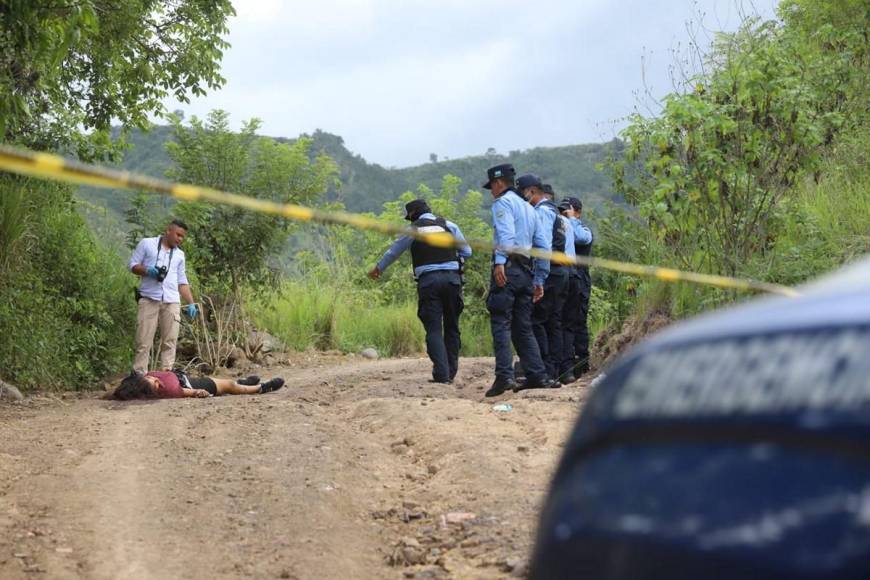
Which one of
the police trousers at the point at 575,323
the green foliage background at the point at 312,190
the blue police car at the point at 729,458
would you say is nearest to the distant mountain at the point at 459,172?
the green foliage background at the point at 312,190

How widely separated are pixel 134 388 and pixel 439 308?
303cm

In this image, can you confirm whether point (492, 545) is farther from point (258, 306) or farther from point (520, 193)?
point (258, 306)

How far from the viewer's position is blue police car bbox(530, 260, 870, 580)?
0.79 metres

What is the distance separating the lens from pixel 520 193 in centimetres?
1105

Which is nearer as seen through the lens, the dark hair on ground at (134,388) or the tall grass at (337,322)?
the dark hair on ground at (134,388)

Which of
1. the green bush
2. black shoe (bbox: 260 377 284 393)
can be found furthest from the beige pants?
black shoe (bbox: 260 377 284 393)

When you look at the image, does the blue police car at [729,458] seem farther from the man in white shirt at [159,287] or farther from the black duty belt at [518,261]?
the man in white shirt at [159,287]

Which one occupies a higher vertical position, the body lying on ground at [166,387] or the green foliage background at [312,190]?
the green foliage background at [312,190]

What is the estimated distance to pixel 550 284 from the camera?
11891 millimetres

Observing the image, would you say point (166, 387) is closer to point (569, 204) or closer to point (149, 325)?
point (149, 325)

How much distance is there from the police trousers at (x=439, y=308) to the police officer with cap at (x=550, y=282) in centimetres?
90

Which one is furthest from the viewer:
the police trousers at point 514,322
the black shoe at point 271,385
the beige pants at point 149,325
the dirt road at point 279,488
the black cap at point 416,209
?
the beige pants at point 149,325

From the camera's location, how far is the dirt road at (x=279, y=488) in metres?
4.68

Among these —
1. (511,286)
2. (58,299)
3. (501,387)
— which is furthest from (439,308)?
(58,299)
